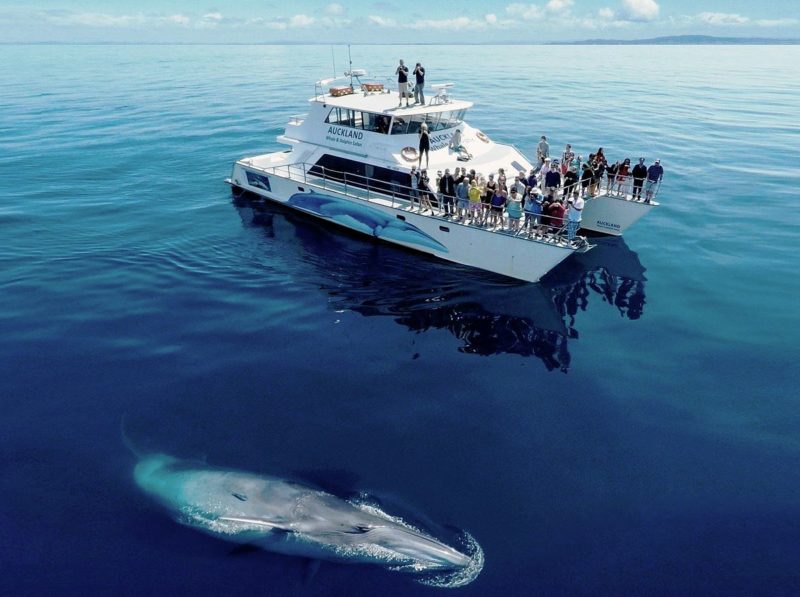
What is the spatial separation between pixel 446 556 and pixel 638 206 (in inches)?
683

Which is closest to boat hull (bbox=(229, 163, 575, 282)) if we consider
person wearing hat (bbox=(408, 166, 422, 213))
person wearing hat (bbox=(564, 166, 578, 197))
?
person wearing hat (bbox=(408, 166, 422, 213))

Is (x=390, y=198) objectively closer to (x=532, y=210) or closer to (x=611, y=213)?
(x=532, y=210)

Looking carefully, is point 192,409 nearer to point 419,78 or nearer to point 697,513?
point 697,513

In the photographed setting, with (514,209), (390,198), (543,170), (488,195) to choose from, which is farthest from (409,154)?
(514,209)

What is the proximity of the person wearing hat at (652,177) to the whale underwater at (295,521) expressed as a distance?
16662 mm

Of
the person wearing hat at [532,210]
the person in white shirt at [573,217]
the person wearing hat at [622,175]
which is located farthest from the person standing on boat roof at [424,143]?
the person wearing hat at [622,175]

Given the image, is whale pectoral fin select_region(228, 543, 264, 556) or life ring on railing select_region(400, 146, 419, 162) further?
life ring on railing select_region(400, 146, 419, 162)

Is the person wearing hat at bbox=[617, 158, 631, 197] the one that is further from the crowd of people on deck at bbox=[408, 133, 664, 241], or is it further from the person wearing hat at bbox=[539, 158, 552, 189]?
the person wearing hat at bbox=[539, 158, 552, 189]

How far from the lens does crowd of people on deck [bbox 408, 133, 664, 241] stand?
1784 centimetres

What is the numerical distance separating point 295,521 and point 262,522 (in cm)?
70

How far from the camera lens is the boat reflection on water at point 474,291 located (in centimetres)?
1598

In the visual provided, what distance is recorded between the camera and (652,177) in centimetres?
1980

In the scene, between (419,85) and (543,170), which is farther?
(419,85)

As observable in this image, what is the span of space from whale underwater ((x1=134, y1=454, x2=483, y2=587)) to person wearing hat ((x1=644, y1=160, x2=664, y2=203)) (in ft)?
54.7
